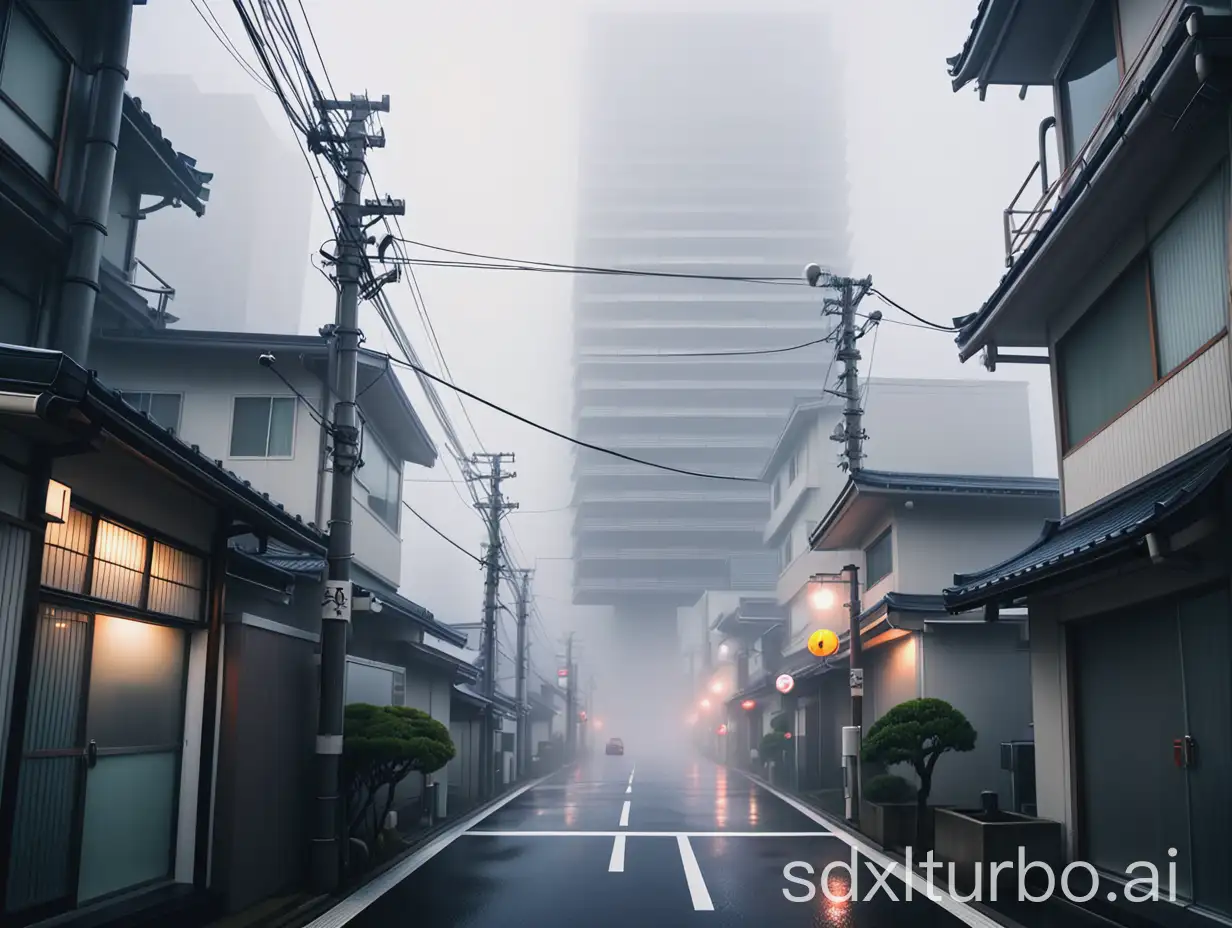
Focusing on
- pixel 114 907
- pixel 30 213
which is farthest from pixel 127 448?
pixel 30 213

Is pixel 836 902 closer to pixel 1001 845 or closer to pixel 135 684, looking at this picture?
pixel 1001 845

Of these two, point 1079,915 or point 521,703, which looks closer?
point 1079,915

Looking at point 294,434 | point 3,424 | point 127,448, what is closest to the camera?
point 3,424

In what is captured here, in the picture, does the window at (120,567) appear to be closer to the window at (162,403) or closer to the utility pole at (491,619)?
the window at (162,403)

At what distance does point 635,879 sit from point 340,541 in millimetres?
5685

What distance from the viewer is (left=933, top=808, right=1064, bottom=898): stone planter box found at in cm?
1266

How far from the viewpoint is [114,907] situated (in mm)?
9414

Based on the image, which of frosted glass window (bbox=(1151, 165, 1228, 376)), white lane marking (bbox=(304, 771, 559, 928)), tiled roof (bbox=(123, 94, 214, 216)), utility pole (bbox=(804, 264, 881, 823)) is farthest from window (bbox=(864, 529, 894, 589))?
tiled roof (bbox=(123, 94, 214, 216))

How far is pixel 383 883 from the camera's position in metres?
13.9

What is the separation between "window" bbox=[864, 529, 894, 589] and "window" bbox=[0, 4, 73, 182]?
18.6 metres

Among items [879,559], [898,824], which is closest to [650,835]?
[898,824]

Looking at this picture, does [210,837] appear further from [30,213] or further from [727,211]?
[727,211]

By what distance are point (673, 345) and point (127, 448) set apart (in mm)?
150604

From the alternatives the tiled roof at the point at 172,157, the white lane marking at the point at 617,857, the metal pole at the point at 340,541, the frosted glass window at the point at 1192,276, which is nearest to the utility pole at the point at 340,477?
the metal pole at the point at 340,541
